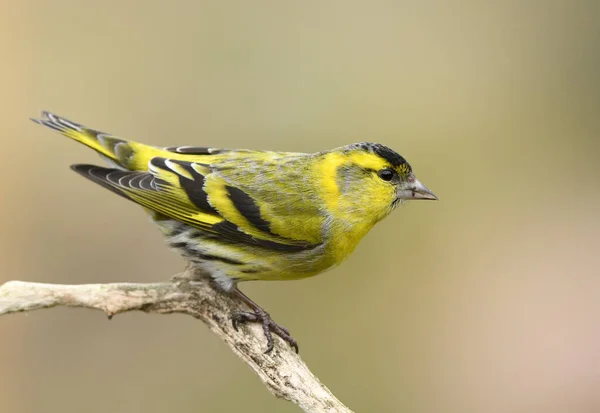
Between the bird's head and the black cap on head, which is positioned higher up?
the black cap on head

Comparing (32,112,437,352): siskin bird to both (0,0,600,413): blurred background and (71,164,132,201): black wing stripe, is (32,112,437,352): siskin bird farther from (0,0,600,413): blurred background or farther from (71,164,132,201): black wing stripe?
(0,0,600,413): blurred background

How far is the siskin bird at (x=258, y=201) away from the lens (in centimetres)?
222

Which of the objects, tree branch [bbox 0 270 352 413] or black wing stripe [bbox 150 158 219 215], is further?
black wing stripe [bbox 150 158 219 215]

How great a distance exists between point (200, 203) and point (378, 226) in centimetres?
167

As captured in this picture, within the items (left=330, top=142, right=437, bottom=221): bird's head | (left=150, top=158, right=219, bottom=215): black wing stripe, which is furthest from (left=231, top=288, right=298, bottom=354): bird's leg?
(left=330, top=142, right=437, bottom=221): bird's head

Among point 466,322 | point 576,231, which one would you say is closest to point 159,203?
point 466,322

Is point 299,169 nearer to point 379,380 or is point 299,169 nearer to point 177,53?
point 379,380

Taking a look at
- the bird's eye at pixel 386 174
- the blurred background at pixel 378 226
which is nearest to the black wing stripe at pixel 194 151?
the bird's eye at pixel 386 174

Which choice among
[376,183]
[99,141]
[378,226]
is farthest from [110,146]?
[378,226]

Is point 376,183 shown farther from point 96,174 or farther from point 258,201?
point 96,174

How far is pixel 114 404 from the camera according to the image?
128 inches

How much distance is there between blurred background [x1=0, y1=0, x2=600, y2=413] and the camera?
10.9ft

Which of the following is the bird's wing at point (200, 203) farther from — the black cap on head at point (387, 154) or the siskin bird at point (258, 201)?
the black cap on head at point (387, 154)

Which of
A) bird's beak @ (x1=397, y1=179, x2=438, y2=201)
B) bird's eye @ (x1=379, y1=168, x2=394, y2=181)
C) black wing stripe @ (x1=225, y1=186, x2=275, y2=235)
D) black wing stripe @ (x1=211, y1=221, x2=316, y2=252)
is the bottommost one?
black wing stripe @ (x1=211, y1=221, x2=316, y2=252)
